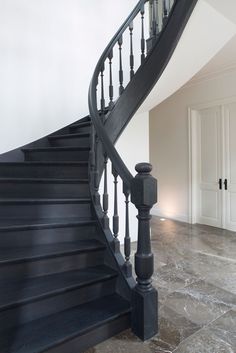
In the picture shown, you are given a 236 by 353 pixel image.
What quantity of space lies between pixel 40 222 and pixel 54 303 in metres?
0.64

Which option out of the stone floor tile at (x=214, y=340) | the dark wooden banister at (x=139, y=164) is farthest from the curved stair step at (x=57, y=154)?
the stone floor tile at (x=214, y=340)

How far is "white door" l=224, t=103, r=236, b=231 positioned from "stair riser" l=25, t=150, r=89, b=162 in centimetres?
280

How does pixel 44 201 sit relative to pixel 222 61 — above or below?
below

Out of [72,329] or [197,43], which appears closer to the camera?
[72,329]

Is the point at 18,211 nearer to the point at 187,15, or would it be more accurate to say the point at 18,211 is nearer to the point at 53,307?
the point at 53,307

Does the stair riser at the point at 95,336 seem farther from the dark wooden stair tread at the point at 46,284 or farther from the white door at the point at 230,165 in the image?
the white door at the point at 230,165

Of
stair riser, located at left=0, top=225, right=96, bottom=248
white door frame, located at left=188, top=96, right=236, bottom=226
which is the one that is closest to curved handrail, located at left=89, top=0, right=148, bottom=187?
stair riser, located at left=0, top=225, right=96, bottom=248

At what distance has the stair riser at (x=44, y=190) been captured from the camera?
2.41 m

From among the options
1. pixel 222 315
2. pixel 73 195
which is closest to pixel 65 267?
pixel 73 195

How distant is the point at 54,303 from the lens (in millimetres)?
1637

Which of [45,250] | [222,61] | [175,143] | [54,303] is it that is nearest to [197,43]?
[222,61]

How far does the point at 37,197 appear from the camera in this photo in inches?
94.3

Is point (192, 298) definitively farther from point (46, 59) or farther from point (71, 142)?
point (46, 59)

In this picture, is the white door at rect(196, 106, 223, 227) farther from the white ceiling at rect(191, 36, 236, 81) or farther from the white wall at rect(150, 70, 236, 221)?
the white ceiling at rect(191, 36, 236, 81)
